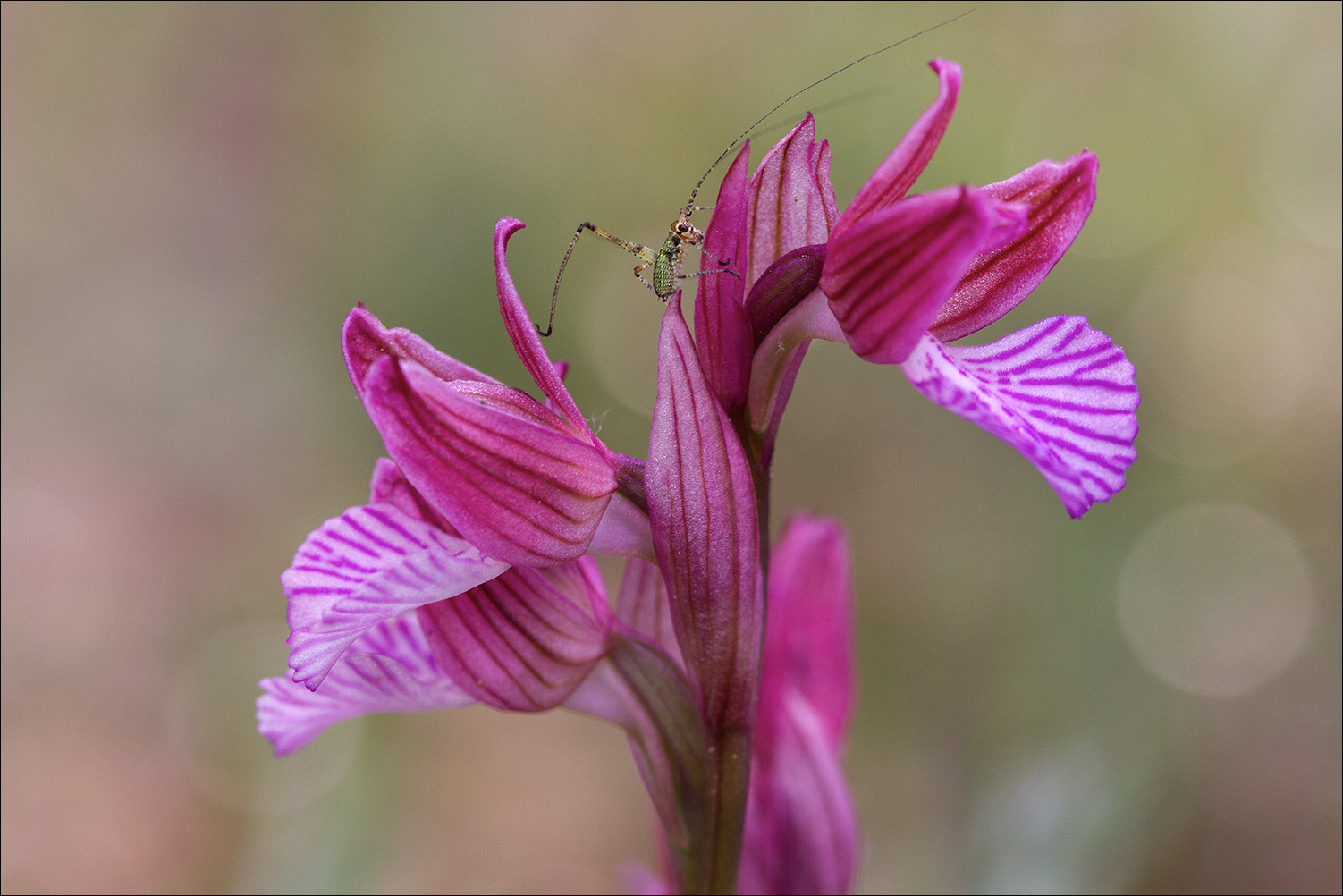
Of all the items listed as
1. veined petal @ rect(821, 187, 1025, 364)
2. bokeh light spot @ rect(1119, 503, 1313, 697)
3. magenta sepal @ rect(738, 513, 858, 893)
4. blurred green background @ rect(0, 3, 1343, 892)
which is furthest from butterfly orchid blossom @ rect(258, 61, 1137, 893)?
bokeh light spot @ rect(1119, 503, 1313, 697)

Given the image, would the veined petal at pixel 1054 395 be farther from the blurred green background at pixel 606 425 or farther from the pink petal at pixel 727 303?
the blurred green background at pixel 606 425

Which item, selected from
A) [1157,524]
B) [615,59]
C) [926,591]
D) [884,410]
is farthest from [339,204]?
[1157,524]

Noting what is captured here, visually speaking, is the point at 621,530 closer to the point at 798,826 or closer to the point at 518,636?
the point at 518,636

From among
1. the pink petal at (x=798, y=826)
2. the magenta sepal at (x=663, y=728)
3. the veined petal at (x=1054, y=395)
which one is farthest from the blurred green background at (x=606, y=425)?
the veined petal at (x=1054, y=395)

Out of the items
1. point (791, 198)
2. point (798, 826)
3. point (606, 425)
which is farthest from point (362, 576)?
point (606, 425)

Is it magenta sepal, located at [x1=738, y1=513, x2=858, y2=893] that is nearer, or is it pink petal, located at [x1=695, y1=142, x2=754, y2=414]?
pink petal, located at [x1=695, y1=142, x2=754, y2=414]

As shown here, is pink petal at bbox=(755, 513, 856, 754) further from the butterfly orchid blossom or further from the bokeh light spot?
the bokeh light spot

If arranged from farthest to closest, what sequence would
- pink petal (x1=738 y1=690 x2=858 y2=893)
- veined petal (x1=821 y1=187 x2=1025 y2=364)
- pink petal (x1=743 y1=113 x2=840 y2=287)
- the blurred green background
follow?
the blurred green background, pink petal (x1=738 y1=690 x2=858 y2=893), pink petal (x1=743 y1=113 x2=840 y2=287), veined petal (x1=821 y1=187 x2=1025 y2=364)

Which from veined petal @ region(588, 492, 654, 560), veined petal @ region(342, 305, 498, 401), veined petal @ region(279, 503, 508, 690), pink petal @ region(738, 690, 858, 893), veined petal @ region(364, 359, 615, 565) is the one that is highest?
veined petal @ region(342, 305, 498, 401)

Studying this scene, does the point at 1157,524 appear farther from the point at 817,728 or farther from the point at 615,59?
the point at 615,59
